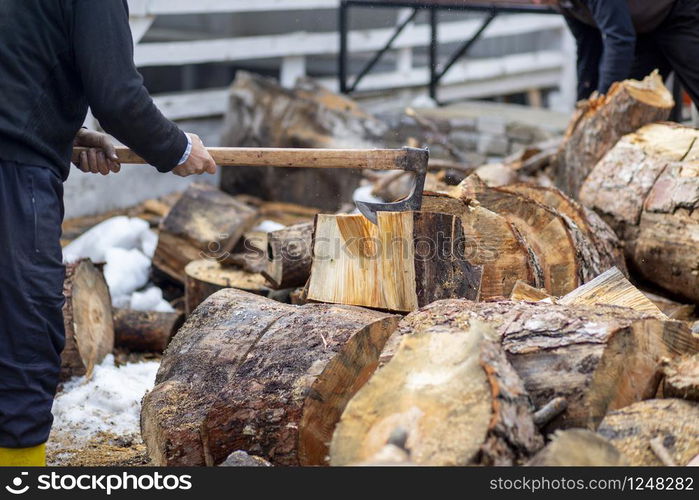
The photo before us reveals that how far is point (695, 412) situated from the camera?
7.85ft

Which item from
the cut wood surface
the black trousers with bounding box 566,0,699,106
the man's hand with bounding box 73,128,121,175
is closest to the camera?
the cut wood surface

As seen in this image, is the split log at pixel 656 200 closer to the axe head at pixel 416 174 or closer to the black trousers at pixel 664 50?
the black trousers at pixel 664 50

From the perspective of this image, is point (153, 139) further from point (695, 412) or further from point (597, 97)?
point (597, 97)

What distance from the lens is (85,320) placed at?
4266mm

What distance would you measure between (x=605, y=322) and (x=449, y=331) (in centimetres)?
44

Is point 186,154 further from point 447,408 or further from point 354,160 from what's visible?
point 447,408

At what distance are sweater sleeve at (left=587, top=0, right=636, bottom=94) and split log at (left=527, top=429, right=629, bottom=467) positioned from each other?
383 cm

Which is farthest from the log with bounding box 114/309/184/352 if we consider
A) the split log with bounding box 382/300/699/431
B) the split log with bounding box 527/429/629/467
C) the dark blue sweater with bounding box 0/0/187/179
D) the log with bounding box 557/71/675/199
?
the split log with bounding box 527/429/629/467

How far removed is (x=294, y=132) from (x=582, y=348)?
204 inches

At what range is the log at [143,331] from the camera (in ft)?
15.2

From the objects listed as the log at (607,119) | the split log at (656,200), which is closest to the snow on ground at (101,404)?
the split log at (656,200)

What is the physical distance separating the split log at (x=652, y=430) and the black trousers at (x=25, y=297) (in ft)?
5.29

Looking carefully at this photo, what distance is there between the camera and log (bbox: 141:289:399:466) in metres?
2.72

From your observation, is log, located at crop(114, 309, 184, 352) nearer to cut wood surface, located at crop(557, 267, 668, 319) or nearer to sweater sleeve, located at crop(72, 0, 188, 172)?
sweater sleeve, located at crop(72, 0, 188, 172)
